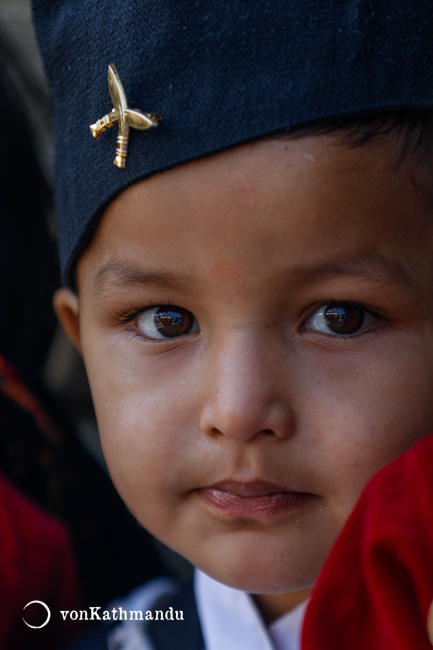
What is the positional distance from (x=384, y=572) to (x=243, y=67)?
2.05 feet

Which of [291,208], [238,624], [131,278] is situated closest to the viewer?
[291,208]

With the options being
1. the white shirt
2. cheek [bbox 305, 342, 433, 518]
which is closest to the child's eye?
cheek [bbox 305, 342, 433, 518]

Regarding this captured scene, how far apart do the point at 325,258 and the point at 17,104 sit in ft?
3.44

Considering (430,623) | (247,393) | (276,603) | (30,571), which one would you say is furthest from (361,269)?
(30,571)

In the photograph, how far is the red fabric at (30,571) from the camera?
1166 millimetres

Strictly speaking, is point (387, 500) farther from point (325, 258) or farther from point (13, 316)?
point (13, 316)

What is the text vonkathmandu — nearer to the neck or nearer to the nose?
the neck

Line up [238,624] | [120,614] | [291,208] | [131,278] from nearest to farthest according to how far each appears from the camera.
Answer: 1. [291,208]
2. [131,278]
3. [238,624]
4. [120,614]

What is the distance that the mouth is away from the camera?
3.04ft

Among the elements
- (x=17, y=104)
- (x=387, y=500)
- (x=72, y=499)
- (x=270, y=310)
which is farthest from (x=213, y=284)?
(x=17, y=104)

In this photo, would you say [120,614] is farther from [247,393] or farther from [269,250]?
[269,250]

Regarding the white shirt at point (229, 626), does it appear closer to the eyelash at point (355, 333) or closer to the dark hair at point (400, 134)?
the eyelash at point (355, 333)

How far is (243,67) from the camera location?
0.90 m

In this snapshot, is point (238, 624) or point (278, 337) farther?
point (238, 624)
